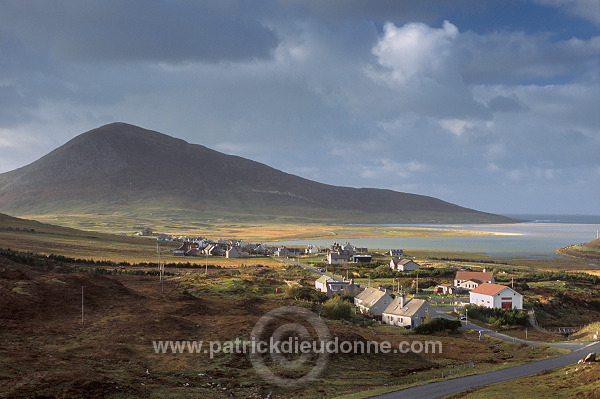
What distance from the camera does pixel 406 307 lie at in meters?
60.1

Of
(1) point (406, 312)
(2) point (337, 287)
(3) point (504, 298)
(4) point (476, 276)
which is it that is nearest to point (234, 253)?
(2) point (337, 287)

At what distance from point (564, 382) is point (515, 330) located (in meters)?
31.2

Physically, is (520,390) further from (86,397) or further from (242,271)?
(242,271)

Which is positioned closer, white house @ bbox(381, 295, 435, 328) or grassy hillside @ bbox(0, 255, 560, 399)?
grassy hillside @ bbox(0, 255, 560, 399)

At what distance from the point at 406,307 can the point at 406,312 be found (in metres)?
1.09

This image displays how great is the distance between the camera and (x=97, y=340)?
37656mm

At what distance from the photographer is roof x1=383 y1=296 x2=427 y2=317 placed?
58347 millimetres

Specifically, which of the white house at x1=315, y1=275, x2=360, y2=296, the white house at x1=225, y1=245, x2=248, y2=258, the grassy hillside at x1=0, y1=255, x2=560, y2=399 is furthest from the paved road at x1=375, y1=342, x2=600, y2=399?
the white house at x1=225, y1=245, x2=248, y2=258

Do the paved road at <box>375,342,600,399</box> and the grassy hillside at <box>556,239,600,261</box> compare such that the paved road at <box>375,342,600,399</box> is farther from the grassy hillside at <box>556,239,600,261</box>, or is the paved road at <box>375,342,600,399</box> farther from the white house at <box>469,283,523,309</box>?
the grassy hillside at <box>556,239,600,261</box>

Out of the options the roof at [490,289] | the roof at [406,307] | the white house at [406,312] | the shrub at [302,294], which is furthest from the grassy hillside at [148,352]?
the roof at [490,289]

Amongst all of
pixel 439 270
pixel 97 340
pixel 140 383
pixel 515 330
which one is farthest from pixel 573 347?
pixel 439 270

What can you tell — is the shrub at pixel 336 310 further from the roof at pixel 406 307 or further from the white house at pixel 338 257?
the white house at pixel 338 257

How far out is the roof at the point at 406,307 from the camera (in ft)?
191

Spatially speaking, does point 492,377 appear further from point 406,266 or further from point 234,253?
point 234,253
